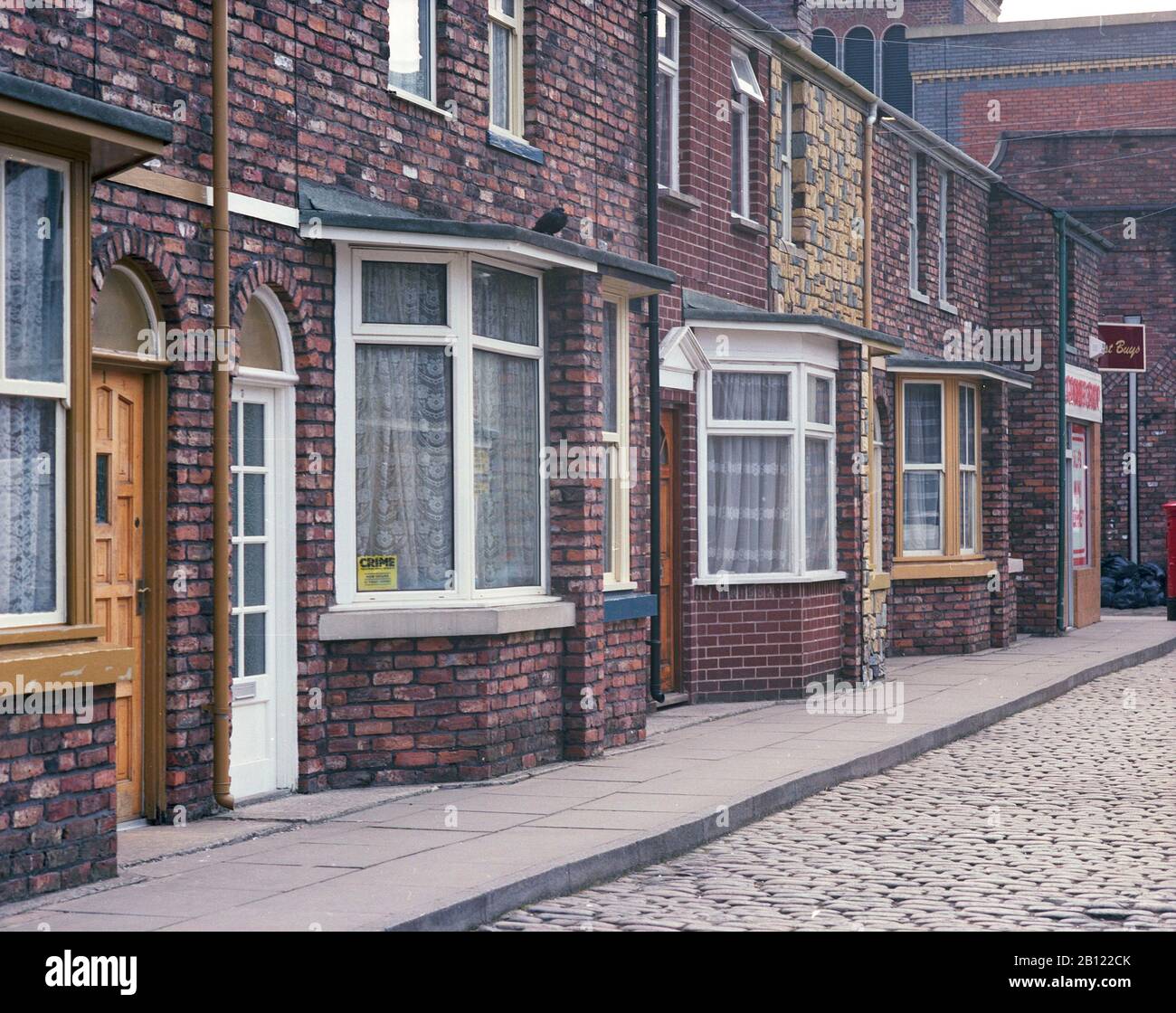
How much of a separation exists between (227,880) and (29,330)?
8.22ft

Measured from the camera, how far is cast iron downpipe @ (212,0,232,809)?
9.57m

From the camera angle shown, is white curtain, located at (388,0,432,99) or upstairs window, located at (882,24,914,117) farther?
upstairs window, located at (882,24,914,117)

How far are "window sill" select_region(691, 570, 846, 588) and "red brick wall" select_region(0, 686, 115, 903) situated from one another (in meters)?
8.95

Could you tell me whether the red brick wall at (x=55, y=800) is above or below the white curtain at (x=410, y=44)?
below

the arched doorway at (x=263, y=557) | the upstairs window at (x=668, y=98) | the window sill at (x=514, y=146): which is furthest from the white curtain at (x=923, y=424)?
the arched doorway at (x=263, y=557)

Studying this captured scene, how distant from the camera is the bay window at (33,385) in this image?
24.6 feet

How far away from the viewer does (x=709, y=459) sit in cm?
1652

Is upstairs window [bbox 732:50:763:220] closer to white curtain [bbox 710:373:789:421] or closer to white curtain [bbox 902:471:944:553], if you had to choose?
white curtain [bbox 710:373:789:421]

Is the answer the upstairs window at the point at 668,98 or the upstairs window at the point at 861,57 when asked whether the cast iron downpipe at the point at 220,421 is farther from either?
the upstairs window at the point at 861,57

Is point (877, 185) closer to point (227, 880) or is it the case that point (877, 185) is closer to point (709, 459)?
point (709, 459)

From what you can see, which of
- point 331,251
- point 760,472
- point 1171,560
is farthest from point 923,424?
point 331,251

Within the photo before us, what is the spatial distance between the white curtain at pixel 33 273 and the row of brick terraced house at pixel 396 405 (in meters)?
0.02

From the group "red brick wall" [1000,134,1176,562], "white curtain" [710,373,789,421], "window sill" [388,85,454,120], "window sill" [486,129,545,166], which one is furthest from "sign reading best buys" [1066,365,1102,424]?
"window sill" [388,85,454,120]
